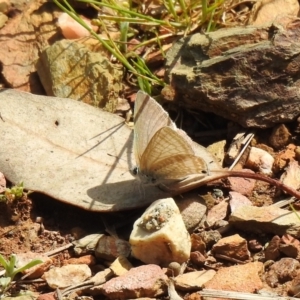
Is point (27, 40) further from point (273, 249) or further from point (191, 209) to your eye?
point (273, 249)

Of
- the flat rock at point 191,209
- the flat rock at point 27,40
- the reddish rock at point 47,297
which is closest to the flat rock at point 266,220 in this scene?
the flat rock at point 191,209

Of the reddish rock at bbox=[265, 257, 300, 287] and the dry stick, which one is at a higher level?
the dry stick

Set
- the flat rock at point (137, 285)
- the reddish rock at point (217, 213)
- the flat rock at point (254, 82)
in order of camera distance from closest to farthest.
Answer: the flat rock at point (137, 285)
the reddish rock at point (217, 213)
the flat rock at point (254, 82)

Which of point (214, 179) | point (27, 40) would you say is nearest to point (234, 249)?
point (214, 179)

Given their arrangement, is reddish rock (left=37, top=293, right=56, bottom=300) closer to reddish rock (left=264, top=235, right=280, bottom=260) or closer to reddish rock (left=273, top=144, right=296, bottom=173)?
reddish rock (left=264, top=235, right=280, bottom=260)

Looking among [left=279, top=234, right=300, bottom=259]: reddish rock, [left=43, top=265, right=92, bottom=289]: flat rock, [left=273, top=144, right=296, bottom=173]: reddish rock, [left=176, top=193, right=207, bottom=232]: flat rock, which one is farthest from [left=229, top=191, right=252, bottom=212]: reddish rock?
[left=43, top=265, right=92, bottom=289]: flat rock

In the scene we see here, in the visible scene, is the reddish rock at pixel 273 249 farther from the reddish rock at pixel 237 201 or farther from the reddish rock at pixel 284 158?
the reddish rock at pixel 284 158

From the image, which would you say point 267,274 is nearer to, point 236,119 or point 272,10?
point 236,119

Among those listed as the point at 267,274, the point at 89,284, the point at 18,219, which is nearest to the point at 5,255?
the point at 18,219
